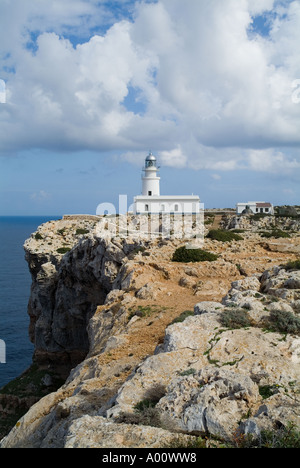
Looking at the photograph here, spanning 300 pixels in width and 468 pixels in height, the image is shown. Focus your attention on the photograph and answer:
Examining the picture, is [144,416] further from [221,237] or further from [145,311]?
[221,237]

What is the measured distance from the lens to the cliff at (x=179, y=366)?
440 centimetres

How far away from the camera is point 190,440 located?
13.7 feet

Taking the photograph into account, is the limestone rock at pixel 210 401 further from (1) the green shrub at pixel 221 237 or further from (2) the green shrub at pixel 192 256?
(1) the green shrub at pixel 221 237

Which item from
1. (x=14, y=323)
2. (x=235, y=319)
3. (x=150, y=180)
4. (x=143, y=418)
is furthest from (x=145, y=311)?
(x=150, y=180)

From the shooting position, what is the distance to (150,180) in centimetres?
5509

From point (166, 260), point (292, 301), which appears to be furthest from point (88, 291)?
point (292, 301)

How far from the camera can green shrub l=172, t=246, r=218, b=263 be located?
17500mm

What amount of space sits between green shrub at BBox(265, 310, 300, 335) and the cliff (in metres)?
0.03

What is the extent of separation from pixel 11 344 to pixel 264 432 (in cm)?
3810

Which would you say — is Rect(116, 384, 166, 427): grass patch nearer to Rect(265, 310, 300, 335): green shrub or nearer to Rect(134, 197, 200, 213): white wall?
Rect(265, 310, 300, 335): green shrub

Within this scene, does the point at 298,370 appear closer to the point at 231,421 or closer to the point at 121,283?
the point at 231,421

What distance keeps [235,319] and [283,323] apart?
0.94 metres

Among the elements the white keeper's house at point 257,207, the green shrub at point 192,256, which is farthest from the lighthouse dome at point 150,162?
the green shrub at point 192,256

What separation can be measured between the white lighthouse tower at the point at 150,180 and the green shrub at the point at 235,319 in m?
47.1
